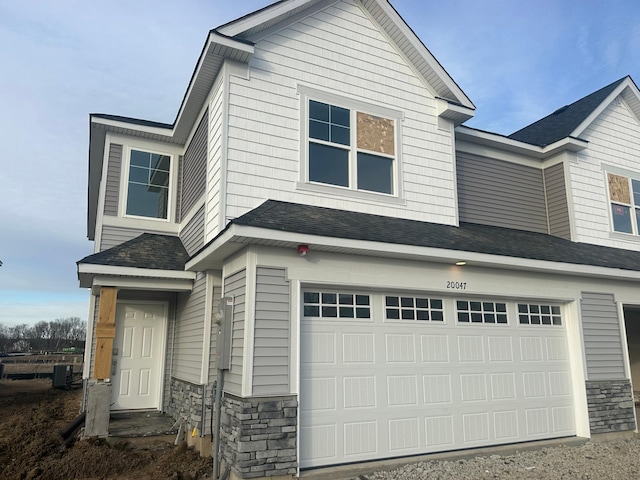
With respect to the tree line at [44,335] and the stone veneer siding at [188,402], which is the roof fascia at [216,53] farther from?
the tree line at [44,335]

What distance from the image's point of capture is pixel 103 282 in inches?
326

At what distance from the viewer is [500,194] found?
35.4ft

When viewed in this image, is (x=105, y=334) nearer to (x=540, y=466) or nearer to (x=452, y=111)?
(x=540, y=466)

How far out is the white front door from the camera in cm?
995

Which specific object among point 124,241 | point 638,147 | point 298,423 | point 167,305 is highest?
point 638,147

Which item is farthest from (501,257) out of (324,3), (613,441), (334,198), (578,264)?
(324,3)

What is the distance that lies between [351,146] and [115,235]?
5.50 meters

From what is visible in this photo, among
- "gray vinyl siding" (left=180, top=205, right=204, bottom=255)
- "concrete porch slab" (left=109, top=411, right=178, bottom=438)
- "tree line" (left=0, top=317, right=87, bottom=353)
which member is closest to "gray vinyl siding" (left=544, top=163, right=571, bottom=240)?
"gray vinyl siding" (left=180, top=205, right=204, bottom=255)

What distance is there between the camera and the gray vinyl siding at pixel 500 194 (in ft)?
33.9

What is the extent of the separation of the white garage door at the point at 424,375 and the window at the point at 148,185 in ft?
17.9

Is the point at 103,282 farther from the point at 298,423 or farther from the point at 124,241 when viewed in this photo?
the point at 298,423

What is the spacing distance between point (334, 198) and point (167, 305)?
4993 mm

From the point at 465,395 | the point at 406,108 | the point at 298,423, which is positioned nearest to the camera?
the point at 298,423

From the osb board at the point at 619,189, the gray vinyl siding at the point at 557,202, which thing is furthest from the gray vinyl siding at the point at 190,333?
the osb board at the point at 619,189
